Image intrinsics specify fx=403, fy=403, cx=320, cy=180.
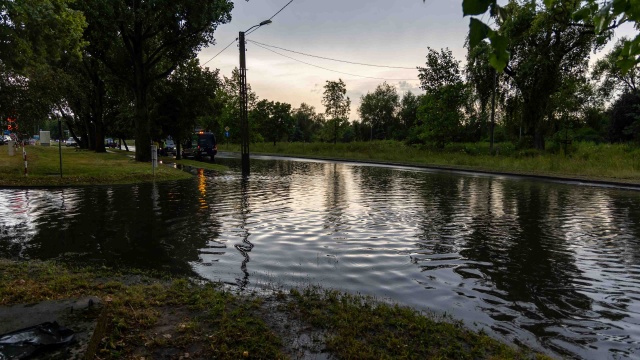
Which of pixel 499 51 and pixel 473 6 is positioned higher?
pixel 473 6

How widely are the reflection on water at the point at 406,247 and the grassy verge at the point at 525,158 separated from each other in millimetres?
10940

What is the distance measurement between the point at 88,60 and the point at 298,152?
96.8ft

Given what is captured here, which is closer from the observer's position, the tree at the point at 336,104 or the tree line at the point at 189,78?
the tree line at the point at 189,78

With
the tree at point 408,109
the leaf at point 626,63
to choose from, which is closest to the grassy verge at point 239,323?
the leaf at point 626,63

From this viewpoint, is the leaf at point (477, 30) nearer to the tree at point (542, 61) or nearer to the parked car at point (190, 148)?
the tree at point (542, 61)

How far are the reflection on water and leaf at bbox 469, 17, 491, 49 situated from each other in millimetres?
3380

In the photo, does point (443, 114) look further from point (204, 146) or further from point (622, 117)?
point (622, 117)

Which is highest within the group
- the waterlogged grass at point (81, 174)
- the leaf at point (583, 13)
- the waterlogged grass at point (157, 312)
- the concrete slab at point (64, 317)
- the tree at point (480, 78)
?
the tree at point (480, 78)

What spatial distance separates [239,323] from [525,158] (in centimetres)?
3249

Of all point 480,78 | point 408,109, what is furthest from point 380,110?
point 480,78

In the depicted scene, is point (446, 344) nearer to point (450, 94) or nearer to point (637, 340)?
point (637, 340)

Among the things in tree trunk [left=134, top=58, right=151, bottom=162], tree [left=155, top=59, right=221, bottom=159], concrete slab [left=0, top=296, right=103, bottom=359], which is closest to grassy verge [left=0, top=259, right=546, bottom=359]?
concrete slab [left=0, top=296, right=103, bottom=359]

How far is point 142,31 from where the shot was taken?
2756 centimetres

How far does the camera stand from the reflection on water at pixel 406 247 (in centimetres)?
486
